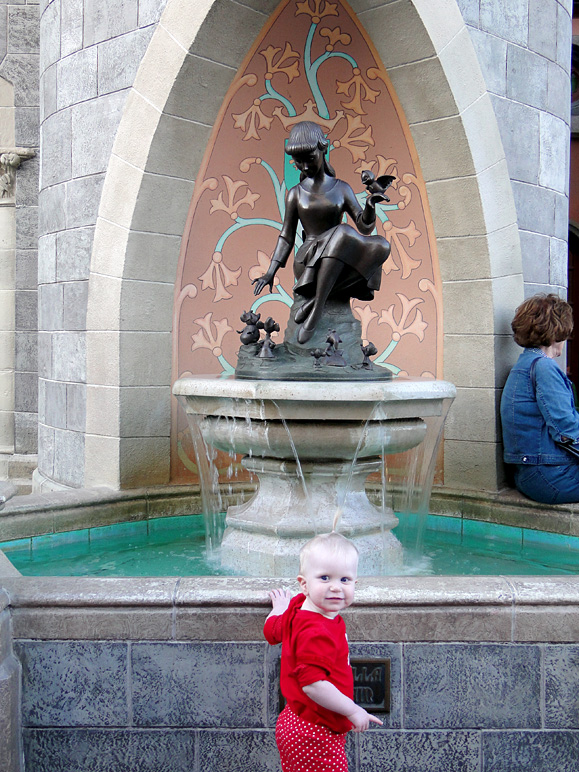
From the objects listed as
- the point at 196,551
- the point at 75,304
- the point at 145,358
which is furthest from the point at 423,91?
the point at 196,551

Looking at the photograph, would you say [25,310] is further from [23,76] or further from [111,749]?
[111,749]

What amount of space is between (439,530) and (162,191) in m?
2.25

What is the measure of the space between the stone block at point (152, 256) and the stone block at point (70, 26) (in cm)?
110

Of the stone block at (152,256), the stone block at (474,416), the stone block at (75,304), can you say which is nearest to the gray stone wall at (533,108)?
the stone block at (474,416)

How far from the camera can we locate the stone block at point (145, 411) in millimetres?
3906

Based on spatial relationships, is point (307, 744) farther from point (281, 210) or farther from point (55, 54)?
point (55, 54)

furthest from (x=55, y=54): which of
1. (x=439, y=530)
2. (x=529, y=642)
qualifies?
(x=529, y=642)

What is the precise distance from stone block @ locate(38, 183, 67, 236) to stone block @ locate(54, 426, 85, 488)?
1.13 metres

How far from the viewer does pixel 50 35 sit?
427 centimetres

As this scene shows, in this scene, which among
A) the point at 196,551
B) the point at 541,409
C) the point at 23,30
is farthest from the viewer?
the point at 23,30

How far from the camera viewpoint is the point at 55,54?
4215 millimetres

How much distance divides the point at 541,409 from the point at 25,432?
3.52m

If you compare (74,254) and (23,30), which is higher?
(23,30)

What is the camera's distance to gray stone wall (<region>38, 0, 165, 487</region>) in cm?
391
